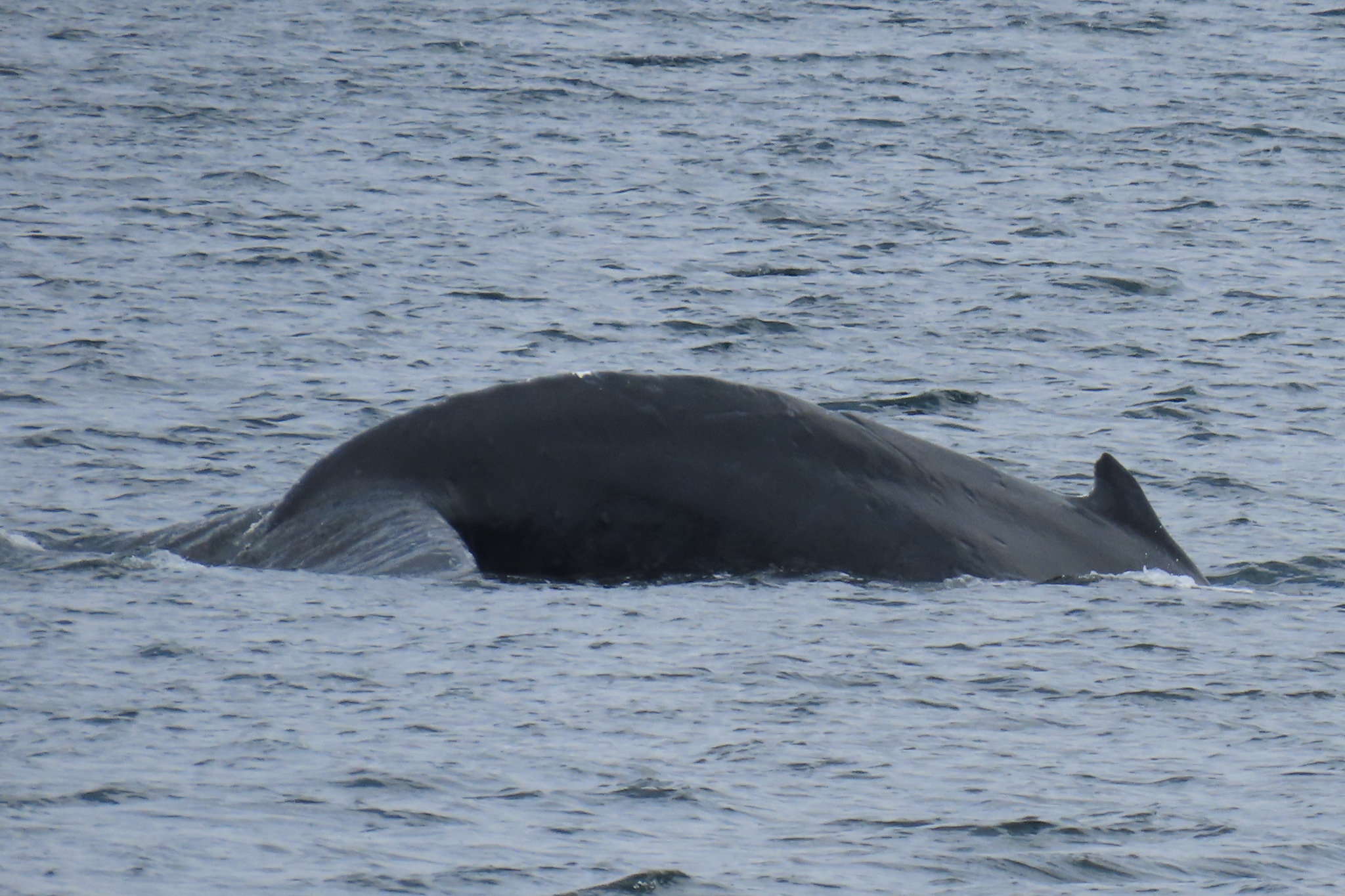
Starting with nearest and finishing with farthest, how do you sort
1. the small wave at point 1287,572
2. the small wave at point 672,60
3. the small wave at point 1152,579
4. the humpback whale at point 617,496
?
the humpback whale at point 617,496, the small wave at point 1152,579, the small wave at point 1287,572, the small wave at point 672,60

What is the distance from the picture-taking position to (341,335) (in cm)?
1884

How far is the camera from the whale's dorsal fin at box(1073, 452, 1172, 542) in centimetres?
1027

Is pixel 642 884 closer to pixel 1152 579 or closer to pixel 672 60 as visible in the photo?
pixel 1152 579

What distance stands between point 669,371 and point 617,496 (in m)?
9.13

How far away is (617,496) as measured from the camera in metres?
9.08

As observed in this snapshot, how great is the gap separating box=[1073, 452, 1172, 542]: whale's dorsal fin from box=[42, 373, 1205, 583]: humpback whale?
792mm

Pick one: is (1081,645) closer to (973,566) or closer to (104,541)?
(973,566)

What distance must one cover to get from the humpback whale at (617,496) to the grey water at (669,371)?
15 centimetres

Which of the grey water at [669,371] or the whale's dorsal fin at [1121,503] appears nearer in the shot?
the grey water at [669,371]

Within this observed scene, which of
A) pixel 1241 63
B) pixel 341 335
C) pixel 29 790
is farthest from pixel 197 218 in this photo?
pixel 1241 63

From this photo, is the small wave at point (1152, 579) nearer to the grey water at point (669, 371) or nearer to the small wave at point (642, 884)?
the grey water at point (669, 371)

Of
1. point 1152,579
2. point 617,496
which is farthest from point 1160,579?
point 617,496

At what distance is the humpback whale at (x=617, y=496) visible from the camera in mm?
9016

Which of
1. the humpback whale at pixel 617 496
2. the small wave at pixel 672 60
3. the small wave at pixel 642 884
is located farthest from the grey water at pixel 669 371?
the small wave at pixel 672 60
